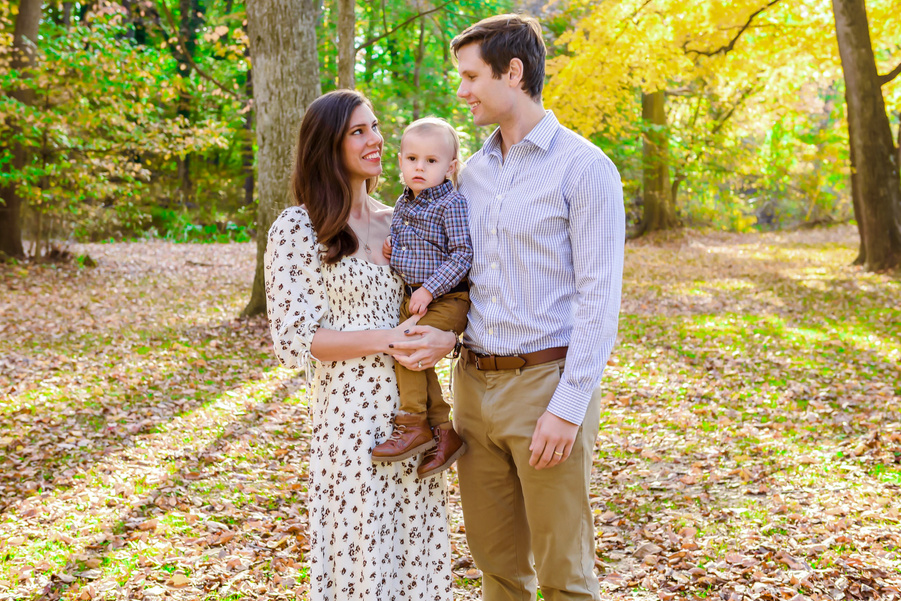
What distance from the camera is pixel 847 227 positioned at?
22766mm

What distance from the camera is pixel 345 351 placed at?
2418 mm

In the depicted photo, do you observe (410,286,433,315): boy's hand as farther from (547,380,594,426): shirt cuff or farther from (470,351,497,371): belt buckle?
(547,380,594,426): shirt cuff

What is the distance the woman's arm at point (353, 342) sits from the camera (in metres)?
2.41

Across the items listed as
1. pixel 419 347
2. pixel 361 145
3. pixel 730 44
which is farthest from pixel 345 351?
pixel 730 44

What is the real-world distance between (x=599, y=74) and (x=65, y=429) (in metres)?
10.8

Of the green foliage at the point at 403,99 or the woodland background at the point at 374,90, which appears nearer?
the woodland background at the point at 374,90

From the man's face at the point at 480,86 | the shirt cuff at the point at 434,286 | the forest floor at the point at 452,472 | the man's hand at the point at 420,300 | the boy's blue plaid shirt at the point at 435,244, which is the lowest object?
the forest floor at the point at 452,472

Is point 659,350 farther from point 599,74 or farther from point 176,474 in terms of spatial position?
point 599,74

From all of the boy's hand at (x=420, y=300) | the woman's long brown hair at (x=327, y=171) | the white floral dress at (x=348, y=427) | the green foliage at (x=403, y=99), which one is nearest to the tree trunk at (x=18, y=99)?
the green foliage at (x=403, y=99)

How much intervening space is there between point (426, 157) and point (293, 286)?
662 millimetres

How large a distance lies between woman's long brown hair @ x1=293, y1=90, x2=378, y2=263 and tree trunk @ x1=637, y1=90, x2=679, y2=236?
16.4 meters

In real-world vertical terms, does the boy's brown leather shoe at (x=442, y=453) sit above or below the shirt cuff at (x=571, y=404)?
below

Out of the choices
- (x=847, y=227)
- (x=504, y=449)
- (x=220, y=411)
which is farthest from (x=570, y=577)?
(x=847, y=227)

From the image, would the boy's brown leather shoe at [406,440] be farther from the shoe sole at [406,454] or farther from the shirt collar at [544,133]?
the shirt collar at [544,133]
